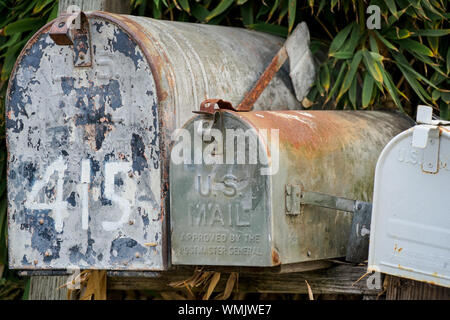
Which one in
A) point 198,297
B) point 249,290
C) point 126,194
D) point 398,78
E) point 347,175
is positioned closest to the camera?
point 126,194

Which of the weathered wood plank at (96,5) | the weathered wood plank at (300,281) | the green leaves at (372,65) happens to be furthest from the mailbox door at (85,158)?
the green leaves at (372,65)

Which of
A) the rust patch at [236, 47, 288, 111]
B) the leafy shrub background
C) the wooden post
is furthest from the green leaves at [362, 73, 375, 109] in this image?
the wooden post

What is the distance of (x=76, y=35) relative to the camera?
93.0 inches

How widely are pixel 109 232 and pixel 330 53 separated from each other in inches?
44.7

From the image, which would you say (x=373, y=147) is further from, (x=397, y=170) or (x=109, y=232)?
(x=109, y=232)

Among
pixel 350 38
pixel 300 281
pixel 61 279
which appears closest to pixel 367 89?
pixel 350 38

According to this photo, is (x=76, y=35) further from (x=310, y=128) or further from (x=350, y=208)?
(x=350, y=208)

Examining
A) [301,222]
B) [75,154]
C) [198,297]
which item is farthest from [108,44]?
[198,297]

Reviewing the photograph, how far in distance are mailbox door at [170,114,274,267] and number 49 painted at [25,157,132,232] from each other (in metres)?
0.18

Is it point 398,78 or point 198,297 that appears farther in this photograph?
point 198,297

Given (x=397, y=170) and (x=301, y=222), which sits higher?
(x=397, y=170)

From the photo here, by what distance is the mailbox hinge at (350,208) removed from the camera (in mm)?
2219

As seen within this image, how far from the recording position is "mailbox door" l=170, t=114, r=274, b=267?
2.13 metres

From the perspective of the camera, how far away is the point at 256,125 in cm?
214
